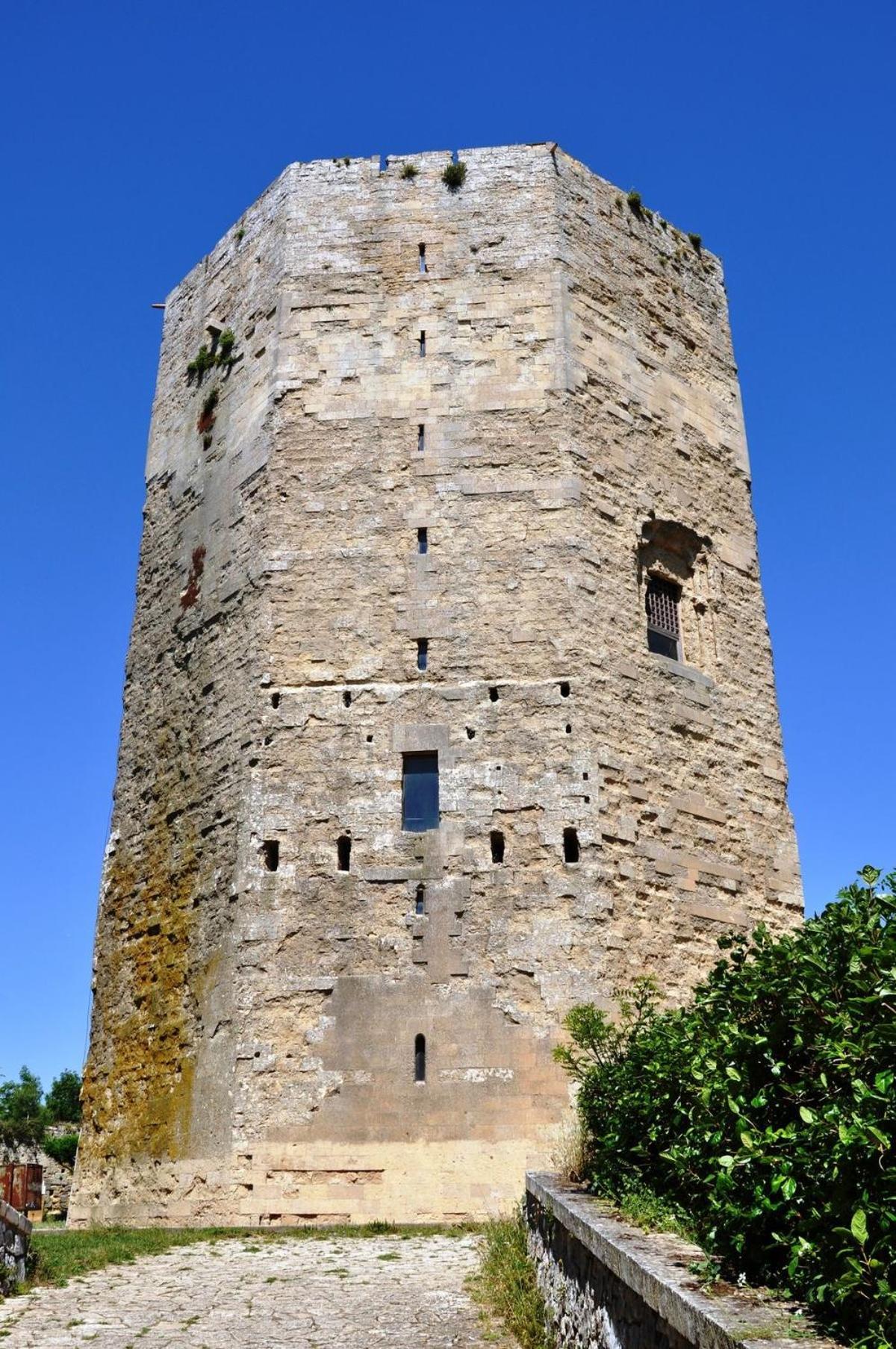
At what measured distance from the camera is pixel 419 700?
11781 mm

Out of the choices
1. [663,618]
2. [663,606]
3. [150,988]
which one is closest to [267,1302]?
[150,988]

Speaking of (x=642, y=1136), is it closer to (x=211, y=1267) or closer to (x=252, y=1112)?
(x=211, y=1267)

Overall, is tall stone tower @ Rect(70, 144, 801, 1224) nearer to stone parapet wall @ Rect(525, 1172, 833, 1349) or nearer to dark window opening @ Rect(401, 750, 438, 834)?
dark window opening @ Rect(401, 750, 438, 834)

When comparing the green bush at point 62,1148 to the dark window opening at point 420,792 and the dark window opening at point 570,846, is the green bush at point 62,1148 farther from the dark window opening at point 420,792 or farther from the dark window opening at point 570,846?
the dark window opening at point 570,846

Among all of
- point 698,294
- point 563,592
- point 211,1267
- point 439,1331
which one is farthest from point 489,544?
point 439,1331

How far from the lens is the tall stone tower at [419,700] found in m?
10.5

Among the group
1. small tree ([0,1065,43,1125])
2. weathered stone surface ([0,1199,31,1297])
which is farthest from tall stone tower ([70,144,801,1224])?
small tree ([0,1065,43,1125])

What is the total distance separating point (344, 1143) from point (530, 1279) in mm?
4157

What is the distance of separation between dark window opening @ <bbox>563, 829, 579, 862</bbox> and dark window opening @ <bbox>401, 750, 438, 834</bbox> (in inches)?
48.4

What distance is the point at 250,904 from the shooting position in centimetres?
1116

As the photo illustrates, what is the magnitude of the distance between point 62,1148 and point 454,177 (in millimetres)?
26554

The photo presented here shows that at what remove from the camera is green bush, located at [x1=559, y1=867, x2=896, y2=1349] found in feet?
9.57

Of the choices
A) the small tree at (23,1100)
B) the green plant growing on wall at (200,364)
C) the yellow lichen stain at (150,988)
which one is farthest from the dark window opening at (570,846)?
the small tree at (23,1100)

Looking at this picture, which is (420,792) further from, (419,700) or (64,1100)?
(64,1100)
